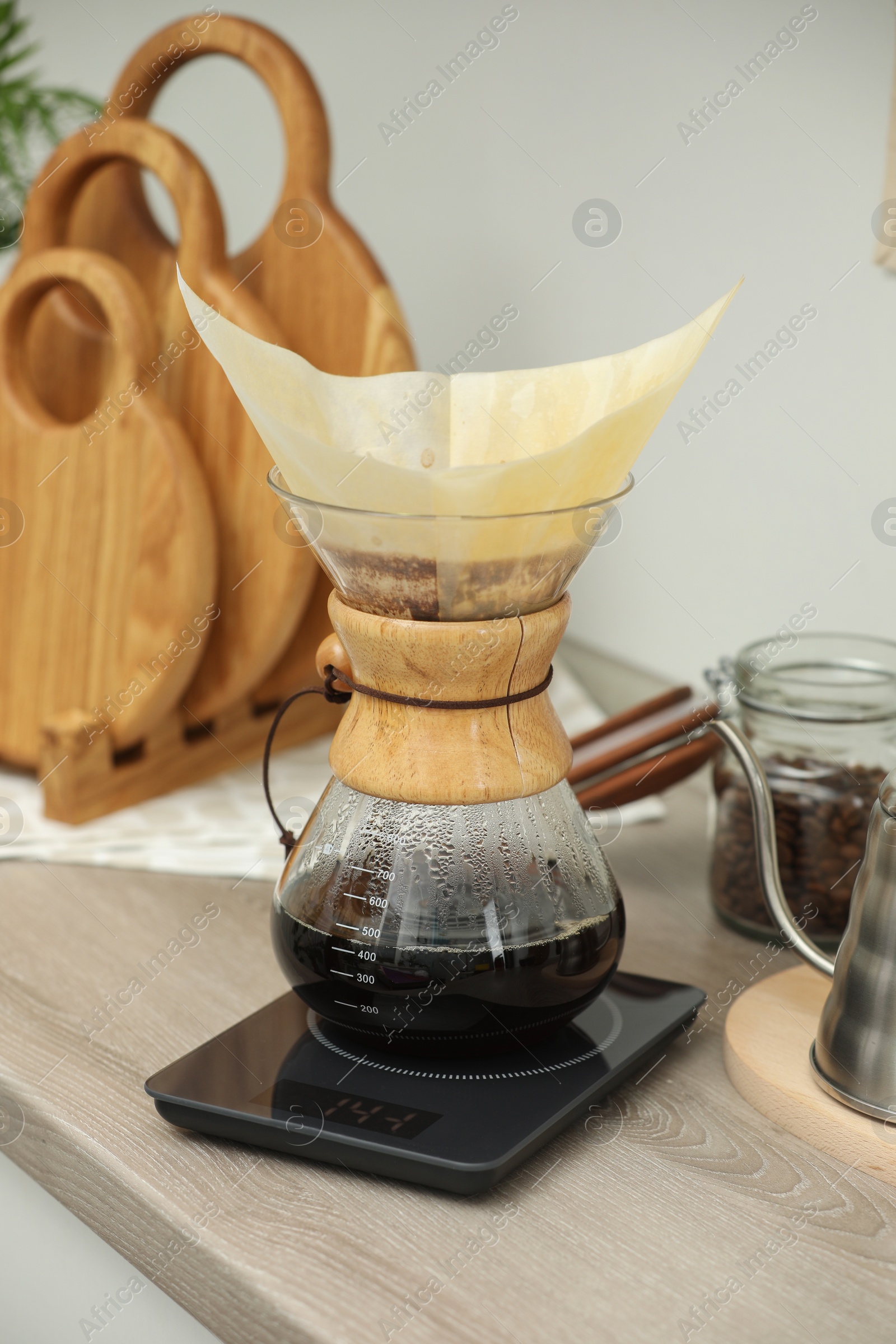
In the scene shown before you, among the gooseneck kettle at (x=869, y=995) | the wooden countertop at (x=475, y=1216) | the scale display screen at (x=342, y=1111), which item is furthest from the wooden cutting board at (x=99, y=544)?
the gooseneck kettle at (x=869, y=995)

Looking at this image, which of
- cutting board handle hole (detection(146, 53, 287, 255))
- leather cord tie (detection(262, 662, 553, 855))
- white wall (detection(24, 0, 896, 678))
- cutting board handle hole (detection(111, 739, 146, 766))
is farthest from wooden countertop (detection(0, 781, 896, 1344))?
cutting board handle hole (detection(146, 53, 287, 255))

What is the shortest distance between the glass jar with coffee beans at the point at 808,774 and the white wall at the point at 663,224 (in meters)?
0.11

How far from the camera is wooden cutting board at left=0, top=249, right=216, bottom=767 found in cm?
86

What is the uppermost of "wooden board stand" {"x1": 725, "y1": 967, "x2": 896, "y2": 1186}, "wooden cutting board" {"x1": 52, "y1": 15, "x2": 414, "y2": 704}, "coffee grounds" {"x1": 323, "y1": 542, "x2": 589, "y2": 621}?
"wooden cutting board" {"x1": 52, "y1": 15, "x2": 414, "y2": 704}

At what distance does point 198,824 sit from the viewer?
873 mm

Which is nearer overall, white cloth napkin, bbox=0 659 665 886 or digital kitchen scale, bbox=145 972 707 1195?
digital kitchen scale, bbox=145 972 707 1195

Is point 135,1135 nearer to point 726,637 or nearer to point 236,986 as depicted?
point 236,986

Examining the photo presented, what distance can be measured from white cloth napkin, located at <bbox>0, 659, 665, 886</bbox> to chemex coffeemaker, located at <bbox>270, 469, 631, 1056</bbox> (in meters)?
0.29

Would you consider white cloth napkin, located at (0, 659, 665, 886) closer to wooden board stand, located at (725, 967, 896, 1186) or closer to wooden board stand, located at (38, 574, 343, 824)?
wooden board stand, located at (38, 574, 343, 824)

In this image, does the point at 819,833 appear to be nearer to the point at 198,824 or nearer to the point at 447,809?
the point at 447,809

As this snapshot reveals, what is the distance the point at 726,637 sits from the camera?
3.15ft

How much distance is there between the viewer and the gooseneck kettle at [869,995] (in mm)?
510

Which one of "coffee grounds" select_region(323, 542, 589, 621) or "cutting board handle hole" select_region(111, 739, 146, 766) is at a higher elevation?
"coffee grounds" select_region(323, 542, 589, 621)

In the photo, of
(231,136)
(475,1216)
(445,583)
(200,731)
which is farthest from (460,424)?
(231,136)
